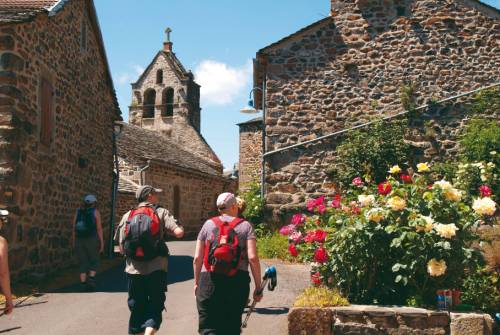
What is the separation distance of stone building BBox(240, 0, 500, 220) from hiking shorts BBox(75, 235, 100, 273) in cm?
569

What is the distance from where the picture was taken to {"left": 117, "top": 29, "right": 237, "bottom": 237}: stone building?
23031 millimetres

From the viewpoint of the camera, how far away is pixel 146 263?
17.9ft

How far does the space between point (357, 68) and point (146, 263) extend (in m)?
10.6

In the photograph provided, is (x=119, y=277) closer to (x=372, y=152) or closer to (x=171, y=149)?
(x=372, y=152)

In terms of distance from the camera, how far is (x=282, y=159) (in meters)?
14.3

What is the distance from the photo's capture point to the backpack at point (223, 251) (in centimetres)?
473

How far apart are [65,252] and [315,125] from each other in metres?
7.03

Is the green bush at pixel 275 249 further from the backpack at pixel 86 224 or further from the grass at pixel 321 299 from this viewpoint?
the grass at pixel 321 299

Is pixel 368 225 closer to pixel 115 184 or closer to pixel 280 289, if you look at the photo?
pixel 280 289

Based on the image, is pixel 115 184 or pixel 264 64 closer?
pixel 264 64

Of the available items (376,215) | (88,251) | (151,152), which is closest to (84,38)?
(88,251)

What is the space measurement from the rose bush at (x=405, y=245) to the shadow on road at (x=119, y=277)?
4.92 meters

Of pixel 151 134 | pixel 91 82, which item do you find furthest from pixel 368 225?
pixel 151 134

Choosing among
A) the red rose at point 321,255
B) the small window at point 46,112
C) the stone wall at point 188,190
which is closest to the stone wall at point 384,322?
the red rose at point 321,255
